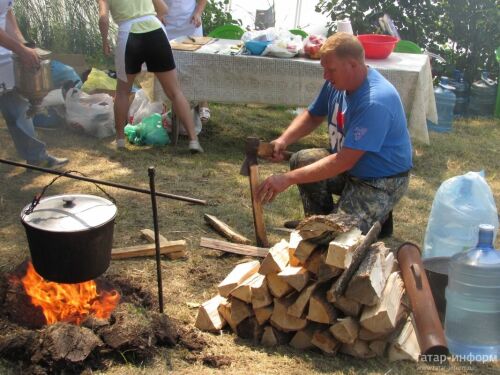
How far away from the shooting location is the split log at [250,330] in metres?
3.79

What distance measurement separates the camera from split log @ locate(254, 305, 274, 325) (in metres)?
3.71

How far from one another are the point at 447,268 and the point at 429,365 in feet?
2.75

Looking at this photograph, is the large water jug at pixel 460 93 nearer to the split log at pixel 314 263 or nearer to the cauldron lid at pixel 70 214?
the split log at pixel 314 263

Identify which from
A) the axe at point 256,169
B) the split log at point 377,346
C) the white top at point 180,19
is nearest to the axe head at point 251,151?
the axe at point 256,169

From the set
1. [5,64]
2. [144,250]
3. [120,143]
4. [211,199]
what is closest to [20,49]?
[5,64]

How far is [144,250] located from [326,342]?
1593 mm

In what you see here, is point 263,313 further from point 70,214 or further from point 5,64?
point 5,64

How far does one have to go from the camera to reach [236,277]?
3.99 meters

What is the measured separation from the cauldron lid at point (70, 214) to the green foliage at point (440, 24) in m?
6.84

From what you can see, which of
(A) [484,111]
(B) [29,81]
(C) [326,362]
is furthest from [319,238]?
(A) [484,111]

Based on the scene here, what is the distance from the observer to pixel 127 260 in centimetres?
468

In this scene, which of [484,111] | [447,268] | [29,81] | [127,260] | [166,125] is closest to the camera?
[447,268]

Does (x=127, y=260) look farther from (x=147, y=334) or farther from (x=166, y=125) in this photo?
(x=166, y=125)

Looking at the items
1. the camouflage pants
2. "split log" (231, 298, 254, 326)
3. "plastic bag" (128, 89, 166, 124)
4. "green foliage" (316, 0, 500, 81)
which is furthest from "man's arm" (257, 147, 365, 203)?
"green foliage" (316, 0, 500, 81)
